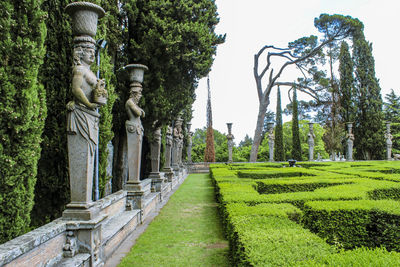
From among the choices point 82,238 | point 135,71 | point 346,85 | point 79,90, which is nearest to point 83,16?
point 79,90

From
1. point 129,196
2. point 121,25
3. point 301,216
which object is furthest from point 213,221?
point 121,25

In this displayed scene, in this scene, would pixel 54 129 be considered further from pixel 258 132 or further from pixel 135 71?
pixel 258 132

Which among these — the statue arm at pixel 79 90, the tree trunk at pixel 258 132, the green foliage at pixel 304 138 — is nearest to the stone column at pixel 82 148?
the statue arm at pixel 79 90

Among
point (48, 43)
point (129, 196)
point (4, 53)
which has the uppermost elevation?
point (48, 43)

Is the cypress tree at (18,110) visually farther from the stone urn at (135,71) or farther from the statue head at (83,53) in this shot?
the stone urn at (135,71)

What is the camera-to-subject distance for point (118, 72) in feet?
25.5

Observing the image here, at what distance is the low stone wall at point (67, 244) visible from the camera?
2.28 meters

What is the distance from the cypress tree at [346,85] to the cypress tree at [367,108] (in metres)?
0.63

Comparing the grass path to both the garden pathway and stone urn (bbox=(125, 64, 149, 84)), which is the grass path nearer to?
the garden pathway

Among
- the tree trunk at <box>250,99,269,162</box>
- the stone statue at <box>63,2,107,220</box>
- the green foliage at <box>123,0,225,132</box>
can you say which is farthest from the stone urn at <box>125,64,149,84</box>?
the tree trunk at <box>250,99,269,162</box>

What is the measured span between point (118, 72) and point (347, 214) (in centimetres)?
672

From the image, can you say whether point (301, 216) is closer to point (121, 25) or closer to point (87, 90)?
point (87, 90)

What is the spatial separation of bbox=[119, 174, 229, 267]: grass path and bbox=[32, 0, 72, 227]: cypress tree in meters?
1.64

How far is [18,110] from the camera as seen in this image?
3203 mm
